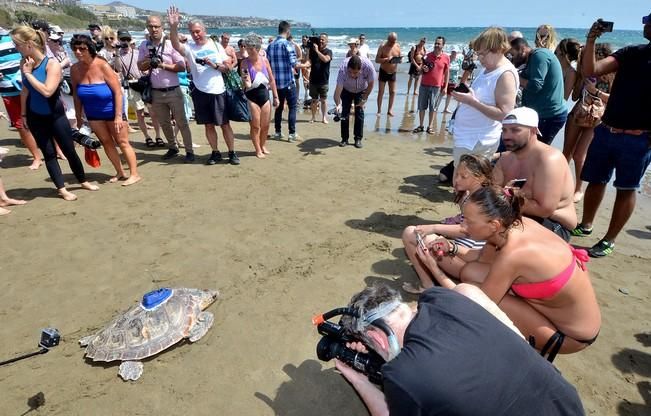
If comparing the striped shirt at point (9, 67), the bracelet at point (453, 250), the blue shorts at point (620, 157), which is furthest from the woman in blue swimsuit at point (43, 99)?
the blue shorts at point (620, 157)

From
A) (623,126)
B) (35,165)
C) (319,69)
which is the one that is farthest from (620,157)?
(35,165)

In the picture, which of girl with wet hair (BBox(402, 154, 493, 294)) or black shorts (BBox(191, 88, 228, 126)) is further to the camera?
black shorts (BBox(191, 88, 228, 126))

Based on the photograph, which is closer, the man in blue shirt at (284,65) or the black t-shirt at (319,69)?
the man in blue shirt at (284,65)

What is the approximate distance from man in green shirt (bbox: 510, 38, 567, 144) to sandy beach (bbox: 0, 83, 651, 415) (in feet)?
4.25

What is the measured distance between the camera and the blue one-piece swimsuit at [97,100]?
4.45 m

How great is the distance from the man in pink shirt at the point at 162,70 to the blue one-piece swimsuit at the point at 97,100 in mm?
908

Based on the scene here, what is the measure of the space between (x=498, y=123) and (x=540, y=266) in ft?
6.83

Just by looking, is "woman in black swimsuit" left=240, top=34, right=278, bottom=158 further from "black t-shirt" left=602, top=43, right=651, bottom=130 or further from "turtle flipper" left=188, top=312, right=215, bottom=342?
"black t-shirt" left=602, top=43, right=651, bottom=130

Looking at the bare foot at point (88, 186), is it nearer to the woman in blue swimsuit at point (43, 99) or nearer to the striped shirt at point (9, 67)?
the woman in blue swimsuit at point (43, 99)

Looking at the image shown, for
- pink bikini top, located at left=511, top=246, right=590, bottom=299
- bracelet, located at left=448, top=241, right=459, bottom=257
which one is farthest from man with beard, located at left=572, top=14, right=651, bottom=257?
pink bikini top, located at left=511, top=246, right=590, bottom=299

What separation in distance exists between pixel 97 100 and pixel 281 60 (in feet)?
10.2

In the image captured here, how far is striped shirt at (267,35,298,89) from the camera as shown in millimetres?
6418

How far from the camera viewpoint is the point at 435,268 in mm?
2512

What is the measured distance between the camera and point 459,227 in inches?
116
